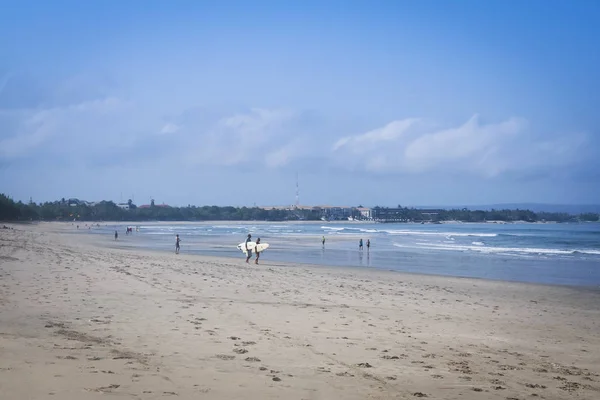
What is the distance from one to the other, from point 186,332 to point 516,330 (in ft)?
22.5

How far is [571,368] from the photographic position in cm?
813

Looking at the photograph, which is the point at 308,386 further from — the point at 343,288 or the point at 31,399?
the point at 343,288

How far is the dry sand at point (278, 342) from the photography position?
6.25 metres

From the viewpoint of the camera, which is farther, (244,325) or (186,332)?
(244,325)

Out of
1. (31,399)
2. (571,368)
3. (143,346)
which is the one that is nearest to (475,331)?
(571,368)

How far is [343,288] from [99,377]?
40.8 ft

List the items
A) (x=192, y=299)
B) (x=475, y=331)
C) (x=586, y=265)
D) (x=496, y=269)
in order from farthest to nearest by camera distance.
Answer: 1. (x=586, y=265)
2. (x=496, y=269)
3. (x=192, y=299)
4. (x=475, y=331)

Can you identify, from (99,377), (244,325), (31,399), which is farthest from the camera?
(244,325)

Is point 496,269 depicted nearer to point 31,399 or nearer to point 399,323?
point 399,323

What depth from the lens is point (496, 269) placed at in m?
28.7

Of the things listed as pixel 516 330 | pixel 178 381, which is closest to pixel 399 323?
pixel 516 330

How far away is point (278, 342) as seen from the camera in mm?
8766

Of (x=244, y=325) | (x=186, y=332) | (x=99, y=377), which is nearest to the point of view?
(x=99, y=377)

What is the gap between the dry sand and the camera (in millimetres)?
6254
